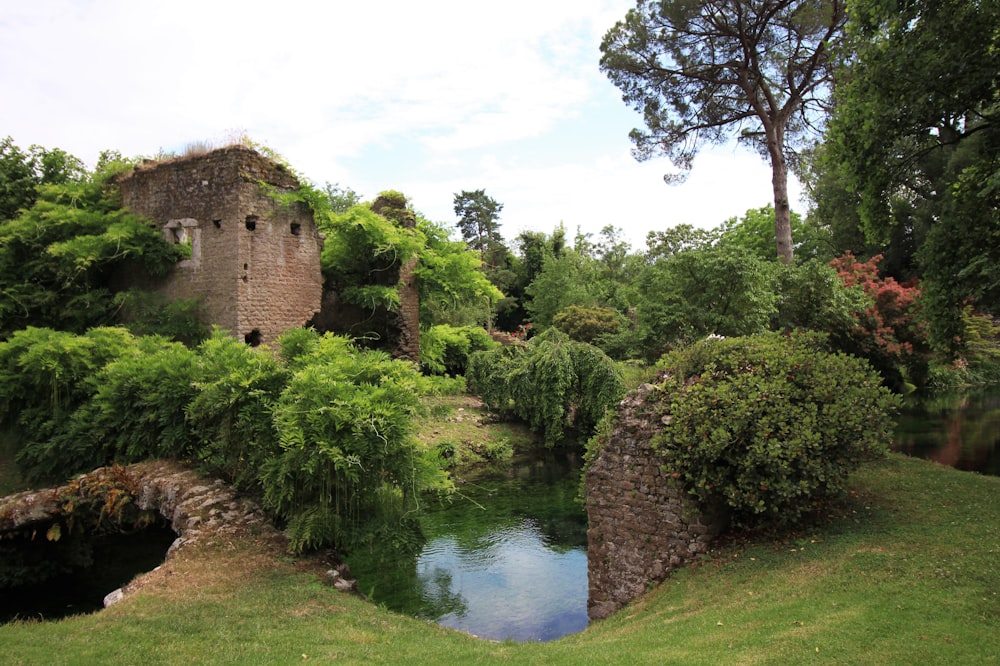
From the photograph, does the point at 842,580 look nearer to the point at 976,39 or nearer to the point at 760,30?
the point at 976,39

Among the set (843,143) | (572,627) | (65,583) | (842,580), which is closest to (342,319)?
(65,583)

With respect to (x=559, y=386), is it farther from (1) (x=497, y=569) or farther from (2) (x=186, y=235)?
(2) (x=186, y=235)

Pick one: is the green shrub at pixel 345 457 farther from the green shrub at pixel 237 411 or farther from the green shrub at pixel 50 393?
the green shrub at pixel 50 393

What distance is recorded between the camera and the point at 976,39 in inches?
318

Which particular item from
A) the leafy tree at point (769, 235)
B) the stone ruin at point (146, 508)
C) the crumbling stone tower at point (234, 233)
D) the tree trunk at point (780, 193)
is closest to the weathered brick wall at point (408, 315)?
the crumbling stone tower at point (234, 233)

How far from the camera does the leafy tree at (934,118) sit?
8.16 meters

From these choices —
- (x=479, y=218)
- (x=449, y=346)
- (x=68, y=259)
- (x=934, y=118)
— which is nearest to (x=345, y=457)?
(x=934, y=118)

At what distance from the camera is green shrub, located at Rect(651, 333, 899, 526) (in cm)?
723

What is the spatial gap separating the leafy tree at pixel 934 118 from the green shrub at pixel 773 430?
247 centimetres

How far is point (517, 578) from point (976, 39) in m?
10.3

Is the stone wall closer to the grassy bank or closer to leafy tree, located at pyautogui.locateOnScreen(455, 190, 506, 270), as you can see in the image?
the grassy bank

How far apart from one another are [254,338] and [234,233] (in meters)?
2.51

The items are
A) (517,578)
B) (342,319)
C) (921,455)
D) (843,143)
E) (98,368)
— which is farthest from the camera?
(342,319)


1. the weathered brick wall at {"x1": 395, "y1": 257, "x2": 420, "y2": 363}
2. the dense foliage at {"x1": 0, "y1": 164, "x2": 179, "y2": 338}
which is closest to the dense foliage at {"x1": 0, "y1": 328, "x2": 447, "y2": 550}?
the dense foliage at {"x1": 0, "y1": 164, "x2": 179, "y2": 338}
